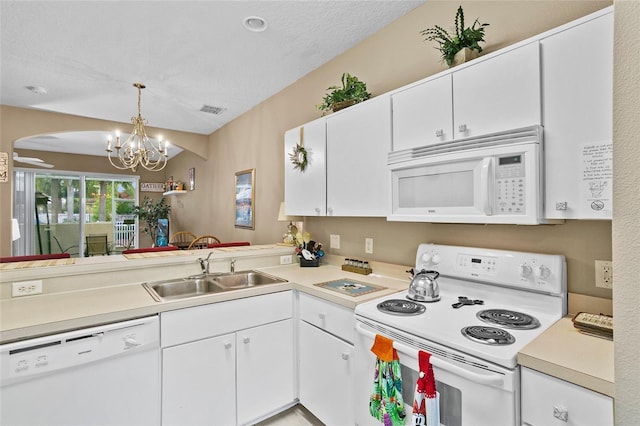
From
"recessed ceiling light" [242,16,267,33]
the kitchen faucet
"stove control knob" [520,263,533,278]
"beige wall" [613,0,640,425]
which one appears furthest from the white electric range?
"recessed ceiling light" [242,16,267,33]

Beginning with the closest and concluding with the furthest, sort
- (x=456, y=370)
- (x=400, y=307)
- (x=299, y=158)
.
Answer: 1. (x=456, y=370)
2. (x=400, y=307)
3. (x=299, y=158)

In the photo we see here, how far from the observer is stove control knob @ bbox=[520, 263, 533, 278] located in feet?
4.74

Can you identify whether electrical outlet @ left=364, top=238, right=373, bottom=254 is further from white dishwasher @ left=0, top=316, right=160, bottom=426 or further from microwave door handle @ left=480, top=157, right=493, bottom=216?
white dishwasher @ left=0, top=316, right=160, bottom=426

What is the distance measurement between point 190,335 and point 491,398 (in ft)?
4.87

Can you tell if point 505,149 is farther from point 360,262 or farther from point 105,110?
point 105,110

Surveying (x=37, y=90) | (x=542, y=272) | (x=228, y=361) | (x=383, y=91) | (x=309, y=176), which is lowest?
(x=228, y=361)

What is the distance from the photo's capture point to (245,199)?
169 inches

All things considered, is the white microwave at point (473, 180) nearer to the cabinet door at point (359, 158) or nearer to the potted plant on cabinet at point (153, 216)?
the cabinet door at point (359, 158)

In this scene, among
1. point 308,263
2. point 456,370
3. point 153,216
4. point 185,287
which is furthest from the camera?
point 153,216

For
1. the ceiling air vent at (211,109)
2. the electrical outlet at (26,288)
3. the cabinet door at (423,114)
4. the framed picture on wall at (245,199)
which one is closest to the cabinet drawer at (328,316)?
the cabinet door at (423,114)

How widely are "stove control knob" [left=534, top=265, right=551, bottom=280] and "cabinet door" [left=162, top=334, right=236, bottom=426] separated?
5.52 feet

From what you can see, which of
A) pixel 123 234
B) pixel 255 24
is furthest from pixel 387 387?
pixel 123 234

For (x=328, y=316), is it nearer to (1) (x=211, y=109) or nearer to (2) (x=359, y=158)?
(2) (x=359, y=158)

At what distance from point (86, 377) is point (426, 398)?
152cm
